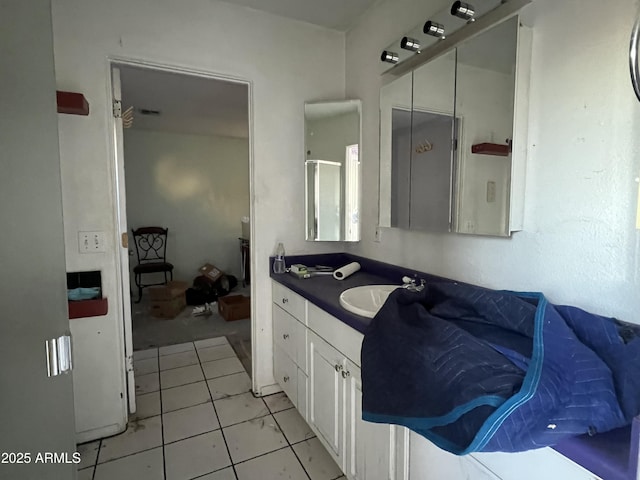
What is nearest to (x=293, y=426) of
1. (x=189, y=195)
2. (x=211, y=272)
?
(x=211, y=272)

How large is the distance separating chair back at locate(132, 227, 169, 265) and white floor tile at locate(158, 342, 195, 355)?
2.12 meters

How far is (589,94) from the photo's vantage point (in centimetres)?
96

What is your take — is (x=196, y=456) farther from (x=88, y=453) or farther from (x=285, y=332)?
(x=285, y=332)

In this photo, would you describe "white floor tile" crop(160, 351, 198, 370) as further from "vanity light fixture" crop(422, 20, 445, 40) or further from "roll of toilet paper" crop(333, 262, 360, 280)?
"vanity light fixture" crop(422, 20, 445, 40)

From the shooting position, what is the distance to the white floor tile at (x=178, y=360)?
8.47ft

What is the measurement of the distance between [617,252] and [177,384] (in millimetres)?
2500

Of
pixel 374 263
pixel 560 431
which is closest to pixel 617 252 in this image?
pixel 560 431

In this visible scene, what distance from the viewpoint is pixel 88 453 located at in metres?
1.67

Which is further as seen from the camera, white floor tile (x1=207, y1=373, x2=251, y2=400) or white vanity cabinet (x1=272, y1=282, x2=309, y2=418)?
white floor tile (x1=207, y1=373, x2=251, y2=400)

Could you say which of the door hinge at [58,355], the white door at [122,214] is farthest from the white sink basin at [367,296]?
the white door at [122,214]

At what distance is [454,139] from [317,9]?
4.02 ft

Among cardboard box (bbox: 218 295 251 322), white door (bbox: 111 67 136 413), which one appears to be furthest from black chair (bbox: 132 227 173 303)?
white door (bbox: 111 67 136 413)

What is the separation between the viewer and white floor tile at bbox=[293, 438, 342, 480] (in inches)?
59.9

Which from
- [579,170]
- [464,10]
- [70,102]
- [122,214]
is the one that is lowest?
[122,214]
